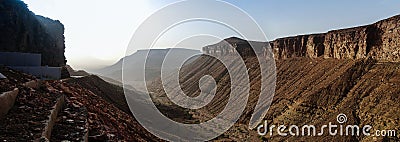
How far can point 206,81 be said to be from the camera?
7600 centimetres

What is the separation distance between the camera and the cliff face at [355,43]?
37.8 meters

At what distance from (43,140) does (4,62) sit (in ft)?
51.8

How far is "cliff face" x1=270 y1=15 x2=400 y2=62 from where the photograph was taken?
37753 millimetres

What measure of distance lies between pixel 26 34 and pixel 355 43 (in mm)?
41491

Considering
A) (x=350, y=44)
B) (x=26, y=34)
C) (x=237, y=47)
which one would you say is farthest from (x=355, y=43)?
(x=237, y=47)

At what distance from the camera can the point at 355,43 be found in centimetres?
4412

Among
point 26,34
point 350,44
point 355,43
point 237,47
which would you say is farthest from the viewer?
point 237,47

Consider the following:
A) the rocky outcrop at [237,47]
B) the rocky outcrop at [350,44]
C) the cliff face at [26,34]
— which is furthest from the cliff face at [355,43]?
the cliff face at [26,34]

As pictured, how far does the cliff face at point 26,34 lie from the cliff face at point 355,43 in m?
40.1

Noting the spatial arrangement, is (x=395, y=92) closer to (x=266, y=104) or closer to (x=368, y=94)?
(x=368, y=94)

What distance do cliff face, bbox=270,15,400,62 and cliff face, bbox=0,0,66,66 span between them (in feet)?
131

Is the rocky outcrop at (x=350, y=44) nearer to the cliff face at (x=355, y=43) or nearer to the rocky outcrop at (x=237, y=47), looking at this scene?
the cliff face at (x=355, y=43)

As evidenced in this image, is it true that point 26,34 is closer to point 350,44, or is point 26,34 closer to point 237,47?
point 350,44

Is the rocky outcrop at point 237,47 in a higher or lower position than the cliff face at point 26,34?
higher
